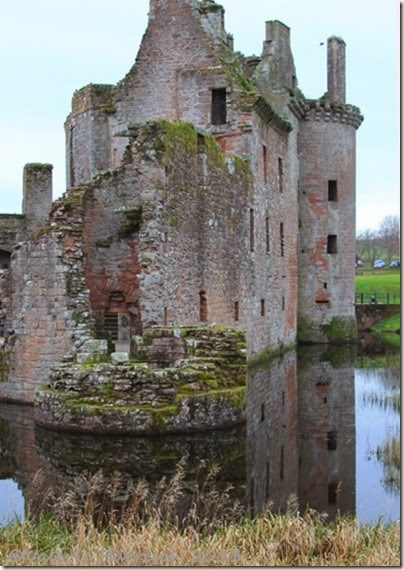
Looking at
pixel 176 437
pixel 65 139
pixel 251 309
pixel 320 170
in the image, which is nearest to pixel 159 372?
pixel 176 437

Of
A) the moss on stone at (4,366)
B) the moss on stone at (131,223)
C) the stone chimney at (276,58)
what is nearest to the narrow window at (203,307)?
the moss on stone at (131,223)

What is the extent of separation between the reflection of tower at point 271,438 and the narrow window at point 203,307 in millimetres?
1770

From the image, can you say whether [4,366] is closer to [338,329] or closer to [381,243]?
[338,329]

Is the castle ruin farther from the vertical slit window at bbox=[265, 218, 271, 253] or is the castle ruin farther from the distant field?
the distant field

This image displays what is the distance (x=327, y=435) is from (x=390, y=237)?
76.9m

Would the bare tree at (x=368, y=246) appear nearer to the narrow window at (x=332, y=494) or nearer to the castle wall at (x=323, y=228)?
the castle wall at (x=323, y=228)

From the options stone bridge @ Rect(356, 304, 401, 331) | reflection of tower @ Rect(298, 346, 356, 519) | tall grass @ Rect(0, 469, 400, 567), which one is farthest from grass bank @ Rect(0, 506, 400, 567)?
stone bridge @ Rect(356, 304, 401, 331)

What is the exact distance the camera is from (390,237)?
89875 millimetres

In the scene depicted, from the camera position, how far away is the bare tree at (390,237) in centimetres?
8497

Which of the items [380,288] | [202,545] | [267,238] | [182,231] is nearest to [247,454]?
[202,545]

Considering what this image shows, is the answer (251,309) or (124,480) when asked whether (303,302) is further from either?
(124,480)

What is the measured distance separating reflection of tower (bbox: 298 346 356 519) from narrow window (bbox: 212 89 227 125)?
723 cm

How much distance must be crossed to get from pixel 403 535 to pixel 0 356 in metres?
12.0

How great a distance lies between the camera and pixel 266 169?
27266mm
